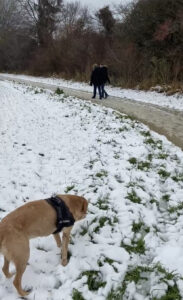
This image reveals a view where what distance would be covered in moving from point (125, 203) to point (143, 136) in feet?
13.7

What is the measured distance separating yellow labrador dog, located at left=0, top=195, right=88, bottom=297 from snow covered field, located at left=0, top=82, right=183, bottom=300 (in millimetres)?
291

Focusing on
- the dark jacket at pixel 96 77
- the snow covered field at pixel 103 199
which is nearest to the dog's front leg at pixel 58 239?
the snow covered field at pixel 103 199

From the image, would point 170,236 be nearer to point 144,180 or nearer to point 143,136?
point 144,180

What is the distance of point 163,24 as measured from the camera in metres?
20.1

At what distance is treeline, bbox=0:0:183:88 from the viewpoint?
19.6 metres

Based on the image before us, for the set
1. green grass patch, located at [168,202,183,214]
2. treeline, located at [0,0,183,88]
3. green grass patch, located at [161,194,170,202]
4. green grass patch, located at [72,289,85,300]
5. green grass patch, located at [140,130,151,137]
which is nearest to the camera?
green grass patch, located at [72,289,85,300]

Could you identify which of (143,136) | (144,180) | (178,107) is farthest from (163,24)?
(144,180)

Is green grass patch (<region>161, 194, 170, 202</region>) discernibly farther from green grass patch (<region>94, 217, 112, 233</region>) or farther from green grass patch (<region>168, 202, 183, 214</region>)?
green grass patch (<region>94, 217, 112, 233</region>)

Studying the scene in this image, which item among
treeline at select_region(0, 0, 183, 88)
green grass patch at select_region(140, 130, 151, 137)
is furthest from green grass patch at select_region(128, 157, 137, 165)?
treeline at select_region(0, 0, 183, 88)

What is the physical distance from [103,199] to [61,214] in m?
1.57

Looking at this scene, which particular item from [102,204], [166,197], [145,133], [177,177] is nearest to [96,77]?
[145,133]

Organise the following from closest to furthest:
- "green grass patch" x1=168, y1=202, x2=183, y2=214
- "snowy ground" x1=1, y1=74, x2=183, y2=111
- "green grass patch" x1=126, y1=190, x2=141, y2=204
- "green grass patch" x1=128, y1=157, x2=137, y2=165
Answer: "green grass patch" x1=168, y1=202, x2=183, y2=214 → "green grass patch" x1=126, y1=190, x2=141, y2=204 → "green grass patch" x1=128, y1=157, x2=137, y2=165 → "snowy ground" x1=1, y1=74, x2=183, y2=111

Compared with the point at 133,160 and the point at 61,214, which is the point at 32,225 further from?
the point at 133,160

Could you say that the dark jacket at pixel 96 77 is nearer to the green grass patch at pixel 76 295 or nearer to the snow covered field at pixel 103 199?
the snow covered field at pixel 103 199
